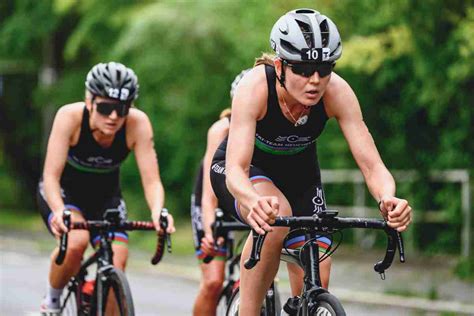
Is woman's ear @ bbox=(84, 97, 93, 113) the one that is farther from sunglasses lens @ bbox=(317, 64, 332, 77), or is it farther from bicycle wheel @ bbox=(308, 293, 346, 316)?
bicycle wheel @ bbox=(308, 293, 346, 316)

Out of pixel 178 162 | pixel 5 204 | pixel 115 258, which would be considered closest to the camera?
pixel 115 258

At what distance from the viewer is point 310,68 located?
638 cm

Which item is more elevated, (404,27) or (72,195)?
(404,27)

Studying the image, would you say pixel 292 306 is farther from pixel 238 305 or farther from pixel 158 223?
pixel 158 223

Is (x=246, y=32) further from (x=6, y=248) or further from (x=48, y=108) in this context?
(x=48, y=108)

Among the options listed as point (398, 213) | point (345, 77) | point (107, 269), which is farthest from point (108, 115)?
point (345, 77)

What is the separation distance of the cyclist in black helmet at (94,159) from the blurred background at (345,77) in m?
5.58

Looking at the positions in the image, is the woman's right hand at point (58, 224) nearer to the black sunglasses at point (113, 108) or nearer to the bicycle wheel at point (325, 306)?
the black sunglasses at point (113, 108)

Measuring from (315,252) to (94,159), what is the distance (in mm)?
2691

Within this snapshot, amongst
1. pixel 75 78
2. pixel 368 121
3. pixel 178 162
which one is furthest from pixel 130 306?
pixel 75 78

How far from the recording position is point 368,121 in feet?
60.6

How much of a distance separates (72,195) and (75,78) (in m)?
20.0

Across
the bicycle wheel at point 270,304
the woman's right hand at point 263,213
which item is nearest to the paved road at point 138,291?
the bicycle wheel at point 270,304

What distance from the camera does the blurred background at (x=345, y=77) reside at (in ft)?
51.5
